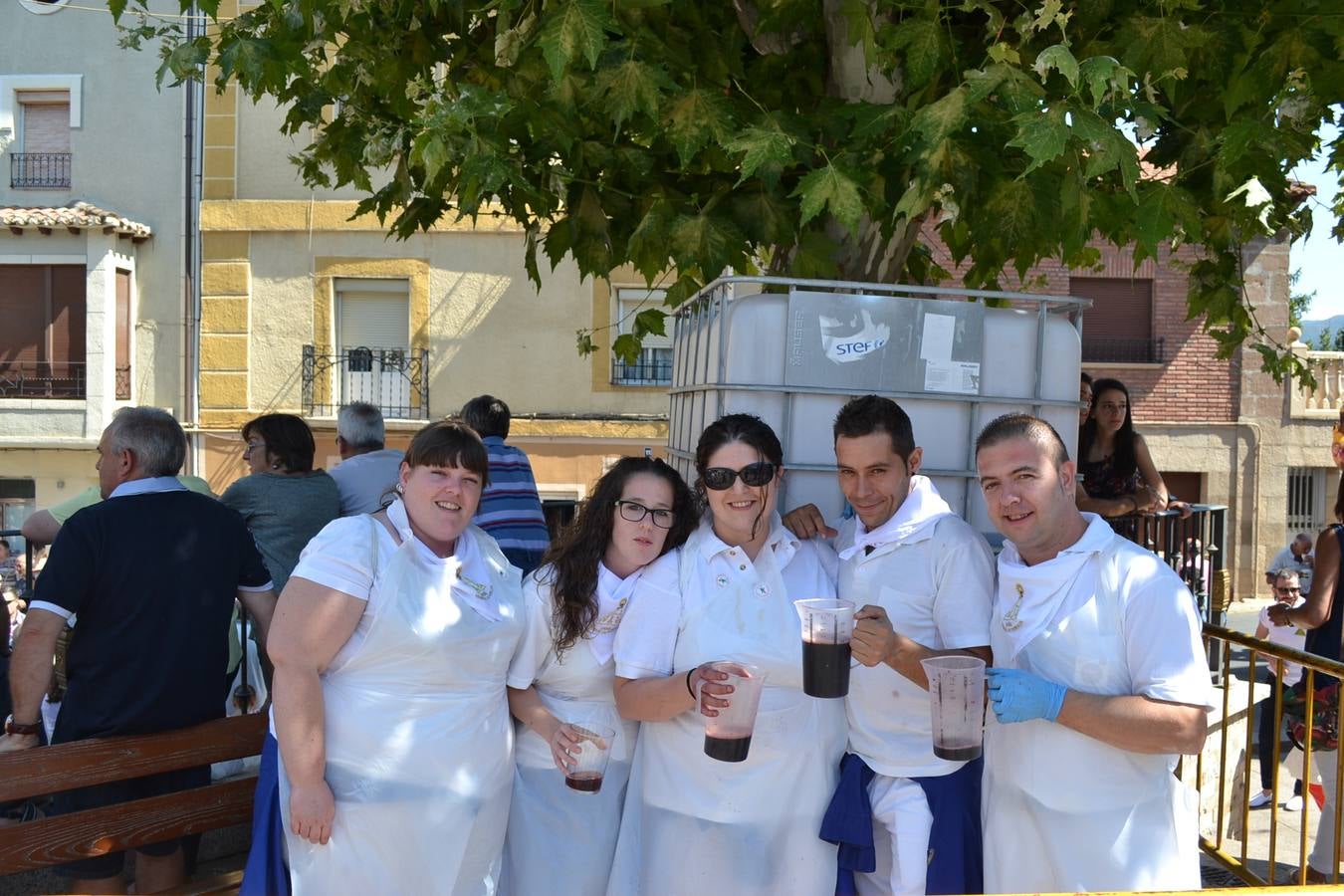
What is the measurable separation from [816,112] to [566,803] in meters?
2.65

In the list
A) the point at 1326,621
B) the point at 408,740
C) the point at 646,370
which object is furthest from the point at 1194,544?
the point at 646,370

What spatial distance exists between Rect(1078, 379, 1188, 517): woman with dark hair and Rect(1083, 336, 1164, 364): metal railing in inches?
530

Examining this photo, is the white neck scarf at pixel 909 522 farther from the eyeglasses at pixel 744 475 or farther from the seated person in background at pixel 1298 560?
the seated person in background at pixel 1298 560

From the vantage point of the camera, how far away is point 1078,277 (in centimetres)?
1900

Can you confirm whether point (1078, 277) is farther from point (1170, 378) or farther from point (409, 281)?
point (409, 281)

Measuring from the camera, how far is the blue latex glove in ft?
9.18

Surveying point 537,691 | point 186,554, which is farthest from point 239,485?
point 537,691

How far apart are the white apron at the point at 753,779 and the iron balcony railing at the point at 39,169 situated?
58.5 feet

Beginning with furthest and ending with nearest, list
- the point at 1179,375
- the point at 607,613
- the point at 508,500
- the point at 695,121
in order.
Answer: the point at 1179,375 → the point at 508,500 → the point at 695,121 → the point at 607,613

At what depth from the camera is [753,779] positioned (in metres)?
3.24

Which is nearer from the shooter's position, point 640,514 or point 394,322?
point 640,514

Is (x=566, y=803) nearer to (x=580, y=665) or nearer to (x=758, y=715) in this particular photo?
(x=580, y=665)

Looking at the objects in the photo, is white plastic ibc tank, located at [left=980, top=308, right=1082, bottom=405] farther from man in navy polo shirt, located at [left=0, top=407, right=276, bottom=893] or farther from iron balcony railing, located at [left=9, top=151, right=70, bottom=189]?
iron balcony railing, located at [left=9, top=151, right=70, bottom=189]

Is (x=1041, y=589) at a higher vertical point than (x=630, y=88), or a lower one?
lower
